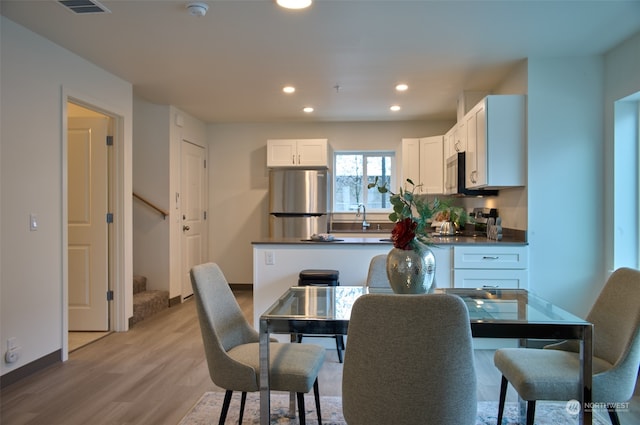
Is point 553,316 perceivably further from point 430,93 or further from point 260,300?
point 430,93

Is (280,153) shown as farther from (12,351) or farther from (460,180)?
(12,351)

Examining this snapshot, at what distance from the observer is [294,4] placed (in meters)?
2.51

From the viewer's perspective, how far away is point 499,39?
3074 mm

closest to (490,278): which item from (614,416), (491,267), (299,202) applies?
(491,267)

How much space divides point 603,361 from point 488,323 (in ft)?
2.25

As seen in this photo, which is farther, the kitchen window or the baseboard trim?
the kitchen window

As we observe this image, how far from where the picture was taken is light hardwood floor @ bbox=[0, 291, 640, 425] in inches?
93.4

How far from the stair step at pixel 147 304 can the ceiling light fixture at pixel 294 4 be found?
3352mm

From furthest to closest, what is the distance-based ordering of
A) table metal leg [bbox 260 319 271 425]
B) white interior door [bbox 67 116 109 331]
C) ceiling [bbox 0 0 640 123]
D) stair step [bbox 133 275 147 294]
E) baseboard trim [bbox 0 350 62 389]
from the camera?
stair step [bbox 133 275 147 294] → white interior door [bbox 67 116 109 331] → baseboard trim [bbox 0 350 62 389] → ceiling [bbox 0 0 640 123] → table metal leg [bbox 260 319 271 425]

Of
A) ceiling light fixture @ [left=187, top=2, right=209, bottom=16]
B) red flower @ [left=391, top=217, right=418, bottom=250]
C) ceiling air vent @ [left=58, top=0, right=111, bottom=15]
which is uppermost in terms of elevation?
ceiling air vent @ [left=58, top=0, right=111, bottom=15]

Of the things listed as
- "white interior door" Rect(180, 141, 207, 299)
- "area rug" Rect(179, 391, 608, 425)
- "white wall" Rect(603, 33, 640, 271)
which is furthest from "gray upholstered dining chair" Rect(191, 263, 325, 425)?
"white interior door" Rect(180, 141, 207, 299)

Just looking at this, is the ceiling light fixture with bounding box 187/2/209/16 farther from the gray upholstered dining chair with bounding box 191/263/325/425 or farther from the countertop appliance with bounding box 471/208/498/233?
the countertop appliance with bounding box 471/208/498/233

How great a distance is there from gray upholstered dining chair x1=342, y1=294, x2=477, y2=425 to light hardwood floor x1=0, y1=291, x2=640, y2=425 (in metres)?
1.47

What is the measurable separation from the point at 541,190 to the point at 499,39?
4.18ft
